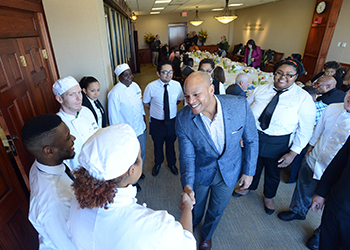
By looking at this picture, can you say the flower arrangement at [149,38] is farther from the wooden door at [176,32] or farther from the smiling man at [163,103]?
the smiling man at [163,103]

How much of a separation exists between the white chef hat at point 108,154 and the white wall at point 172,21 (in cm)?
1386

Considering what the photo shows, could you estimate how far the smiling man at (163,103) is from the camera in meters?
2.51

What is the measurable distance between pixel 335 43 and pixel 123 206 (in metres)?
7.97

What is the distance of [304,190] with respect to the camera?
1942mm

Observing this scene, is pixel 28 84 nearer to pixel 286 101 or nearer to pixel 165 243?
pixel 165 243

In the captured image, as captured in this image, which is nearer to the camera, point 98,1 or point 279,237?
point 279,237

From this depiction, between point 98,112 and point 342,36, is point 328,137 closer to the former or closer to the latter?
point 98,112

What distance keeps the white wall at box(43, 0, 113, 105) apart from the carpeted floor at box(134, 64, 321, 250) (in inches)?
68.2

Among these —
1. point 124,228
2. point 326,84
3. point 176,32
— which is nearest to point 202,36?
point 176,32

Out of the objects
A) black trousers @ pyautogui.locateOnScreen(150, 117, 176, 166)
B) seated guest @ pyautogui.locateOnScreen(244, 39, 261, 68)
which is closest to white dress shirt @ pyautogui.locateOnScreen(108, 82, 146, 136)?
black trousers @ pyautogui.locateOnScreen(150, 117, 176, 166)

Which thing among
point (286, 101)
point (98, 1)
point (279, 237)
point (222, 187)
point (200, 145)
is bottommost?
point (279, 237)

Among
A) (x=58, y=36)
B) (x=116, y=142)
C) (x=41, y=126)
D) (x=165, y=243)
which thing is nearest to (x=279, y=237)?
→ (x=165, y=243)

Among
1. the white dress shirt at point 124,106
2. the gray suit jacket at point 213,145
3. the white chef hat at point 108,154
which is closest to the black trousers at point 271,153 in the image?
the gray suit jacket at point 213,145

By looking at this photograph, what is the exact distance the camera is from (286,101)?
1.80m
